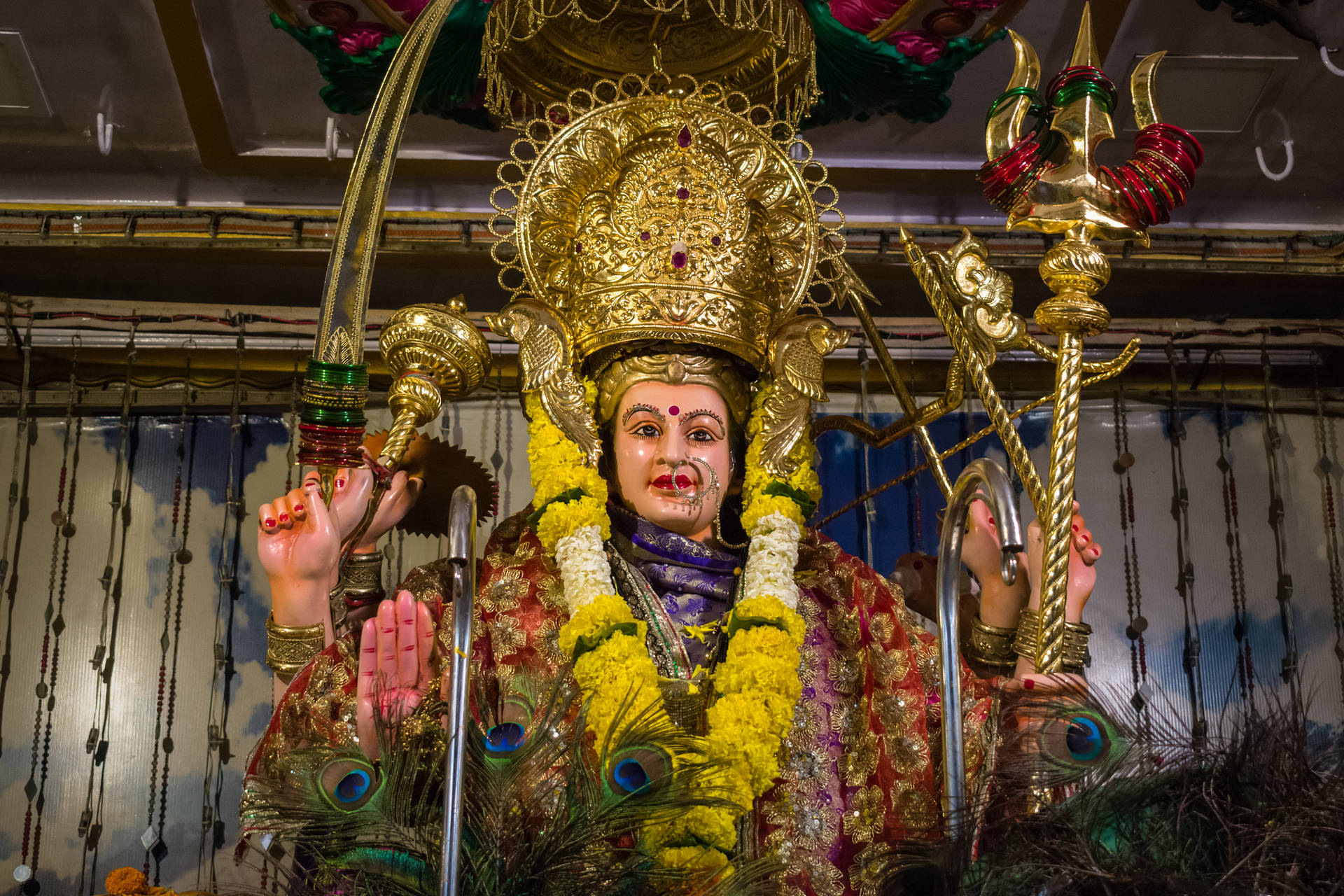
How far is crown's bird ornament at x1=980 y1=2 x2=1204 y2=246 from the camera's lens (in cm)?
270

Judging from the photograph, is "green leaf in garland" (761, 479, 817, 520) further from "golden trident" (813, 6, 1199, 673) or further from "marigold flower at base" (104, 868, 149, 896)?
"marigold flower at base" (104, 868, 149, 896)

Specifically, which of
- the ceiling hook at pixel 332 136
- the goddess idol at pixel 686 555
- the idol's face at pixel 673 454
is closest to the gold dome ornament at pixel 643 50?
the goddess idol at pixel 686 555

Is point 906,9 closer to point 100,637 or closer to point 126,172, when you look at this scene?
point 126,172

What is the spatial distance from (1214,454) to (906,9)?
2.00 m

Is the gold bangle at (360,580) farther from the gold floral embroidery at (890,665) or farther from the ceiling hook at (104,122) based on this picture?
the ceiling hook at (104,122)

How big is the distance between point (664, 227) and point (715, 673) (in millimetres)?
1041

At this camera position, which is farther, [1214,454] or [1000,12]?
[1214,454]

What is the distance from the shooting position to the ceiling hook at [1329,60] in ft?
12.1

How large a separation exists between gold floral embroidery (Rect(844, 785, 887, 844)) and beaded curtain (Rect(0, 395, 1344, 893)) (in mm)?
1642

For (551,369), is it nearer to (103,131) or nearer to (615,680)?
(615,680)

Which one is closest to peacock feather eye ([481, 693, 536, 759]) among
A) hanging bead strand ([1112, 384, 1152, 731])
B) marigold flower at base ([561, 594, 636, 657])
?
marigold flower at base ([561, 594, 636, 657])

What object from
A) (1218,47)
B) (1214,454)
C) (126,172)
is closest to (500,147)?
(126,172)

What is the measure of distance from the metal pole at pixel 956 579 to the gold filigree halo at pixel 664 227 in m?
0.95

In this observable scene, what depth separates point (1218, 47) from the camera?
3764 millimetres
